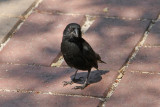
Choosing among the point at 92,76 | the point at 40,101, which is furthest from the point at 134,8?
the point at 40,101

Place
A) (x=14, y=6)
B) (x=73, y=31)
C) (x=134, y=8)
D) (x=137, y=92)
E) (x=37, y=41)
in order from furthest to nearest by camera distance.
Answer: (x=14, y=6) → (x=134, y=8) → (x=37, y=41) → (x=137, y=92) → (x=73, y=31)

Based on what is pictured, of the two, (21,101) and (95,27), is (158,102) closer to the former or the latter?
(21,101)

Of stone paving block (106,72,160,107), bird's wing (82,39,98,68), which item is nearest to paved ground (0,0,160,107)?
stone paving block (106,72,160,107)

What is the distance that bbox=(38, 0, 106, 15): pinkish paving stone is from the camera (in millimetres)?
6043

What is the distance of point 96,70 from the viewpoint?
500 cm

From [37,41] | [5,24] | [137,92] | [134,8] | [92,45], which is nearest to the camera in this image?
[137,92]

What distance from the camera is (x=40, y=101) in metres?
4.50

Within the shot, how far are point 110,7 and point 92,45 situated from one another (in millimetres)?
882

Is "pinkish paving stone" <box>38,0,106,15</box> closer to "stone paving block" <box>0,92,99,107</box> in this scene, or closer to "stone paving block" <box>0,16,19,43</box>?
"stone paving block" <box>0,16,19,43</box>

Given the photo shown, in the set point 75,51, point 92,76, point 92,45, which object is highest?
point 75,51

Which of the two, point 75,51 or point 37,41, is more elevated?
point 75,51

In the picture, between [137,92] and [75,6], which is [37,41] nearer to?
[75,6]

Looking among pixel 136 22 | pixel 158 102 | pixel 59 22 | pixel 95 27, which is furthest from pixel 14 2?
pixel 158 102

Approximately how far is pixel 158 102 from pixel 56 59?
125 centimetres
